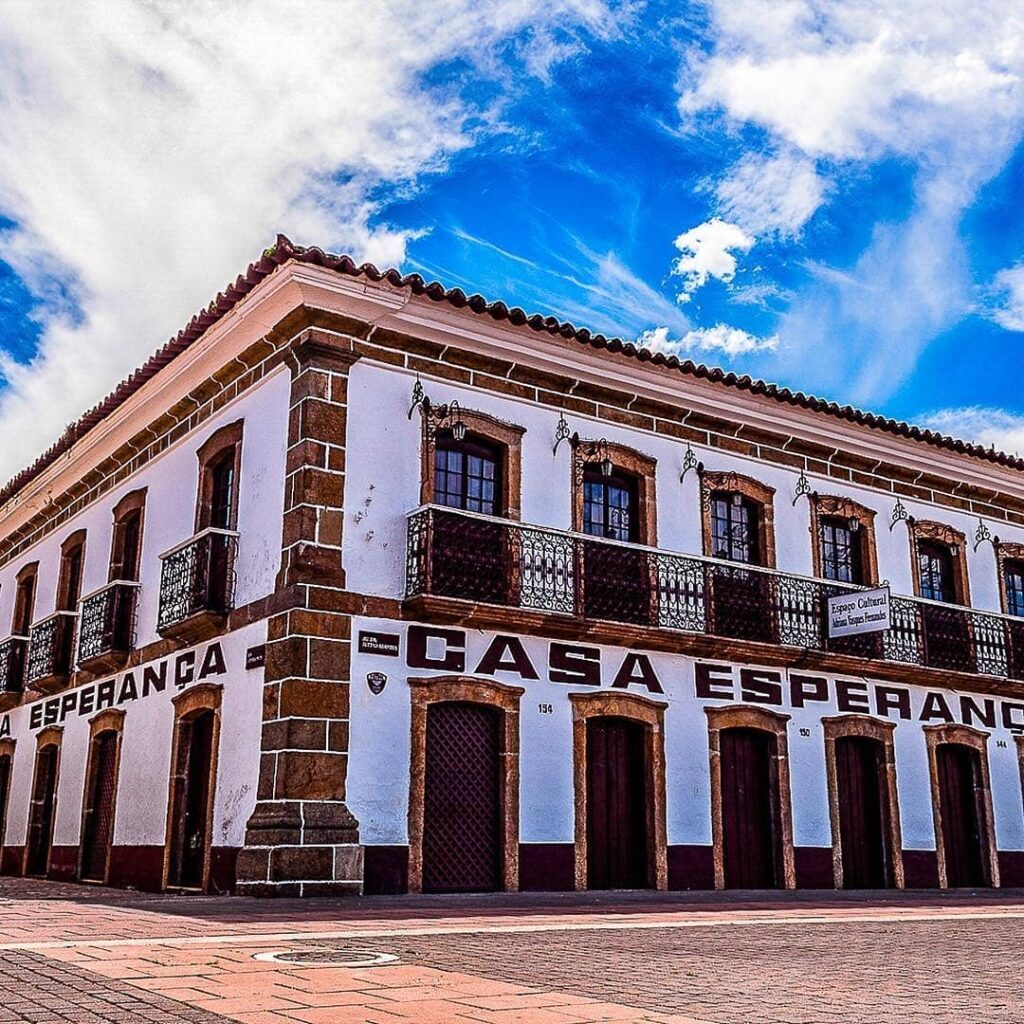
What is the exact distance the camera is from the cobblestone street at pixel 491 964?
4.63 m

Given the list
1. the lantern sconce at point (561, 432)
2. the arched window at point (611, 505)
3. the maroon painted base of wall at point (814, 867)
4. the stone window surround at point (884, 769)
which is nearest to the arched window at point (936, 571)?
the stone window surround at point (884, 769)

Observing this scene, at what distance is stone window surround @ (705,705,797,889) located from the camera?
15.0 m

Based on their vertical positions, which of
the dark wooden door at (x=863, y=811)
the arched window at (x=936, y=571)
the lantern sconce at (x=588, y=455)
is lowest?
the dark wooden door at (x=863, y=811)

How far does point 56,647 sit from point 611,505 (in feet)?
29.9

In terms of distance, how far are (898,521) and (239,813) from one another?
36.2 feet

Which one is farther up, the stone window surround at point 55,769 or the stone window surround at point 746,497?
the stone window surround at point 746,497

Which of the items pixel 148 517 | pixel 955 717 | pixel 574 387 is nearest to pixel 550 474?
pixel 574 387

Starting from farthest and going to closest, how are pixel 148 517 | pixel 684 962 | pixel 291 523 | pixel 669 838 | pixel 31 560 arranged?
pixel 31 560, pixel 148 517, pixel 669 838, pixel 291 523, pixel 684 962

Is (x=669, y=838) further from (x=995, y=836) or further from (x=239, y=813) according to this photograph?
(x=995, y=836)

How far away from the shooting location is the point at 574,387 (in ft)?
49.9

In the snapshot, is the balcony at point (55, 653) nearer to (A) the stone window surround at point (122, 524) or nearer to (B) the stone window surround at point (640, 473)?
(A) the stone window surround at point (122, 524)

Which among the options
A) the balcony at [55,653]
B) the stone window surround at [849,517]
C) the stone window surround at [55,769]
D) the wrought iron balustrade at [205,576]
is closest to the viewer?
the wrought iron balustrade at [205,576]

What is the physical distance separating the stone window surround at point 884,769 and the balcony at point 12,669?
13.0m

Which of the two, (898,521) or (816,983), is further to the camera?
(898,521)
